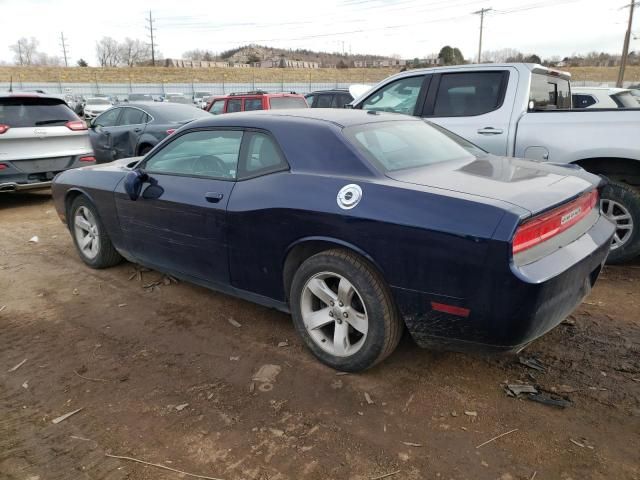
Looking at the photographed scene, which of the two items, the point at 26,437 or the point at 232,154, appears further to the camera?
the point at 232,154

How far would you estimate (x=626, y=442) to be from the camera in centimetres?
241

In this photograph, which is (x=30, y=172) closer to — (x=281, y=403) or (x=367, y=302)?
(x=281, y=403)

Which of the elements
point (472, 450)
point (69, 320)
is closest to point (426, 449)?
point (472, 450)

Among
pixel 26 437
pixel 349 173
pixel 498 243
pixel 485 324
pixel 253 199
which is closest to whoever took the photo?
pixel 498 243

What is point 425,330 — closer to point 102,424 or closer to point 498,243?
point 498,243

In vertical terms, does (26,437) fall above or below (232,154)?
below

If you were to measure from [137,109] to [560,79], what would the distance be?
7.33 metres

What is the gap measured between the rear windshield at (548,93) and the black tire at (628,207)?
45.4 inches

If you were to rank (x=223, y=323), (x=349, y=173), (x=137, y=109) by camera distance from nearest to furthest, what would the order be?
(x=349, y=173) → (x=223, y=323) → (x=137, y=109)

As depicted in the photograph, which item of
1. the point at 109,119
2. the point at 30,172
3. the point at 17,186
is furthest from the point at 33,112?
the point at 109,119

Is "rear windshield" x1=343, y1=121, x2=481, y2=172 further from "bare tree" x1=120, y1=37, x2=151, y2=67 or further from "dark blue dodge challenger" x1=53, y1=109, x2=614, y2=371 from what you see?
"bare tree" x1=120, y1=37, x2=151, y2=67

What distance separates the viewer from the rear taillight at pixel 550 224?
7.79 feet

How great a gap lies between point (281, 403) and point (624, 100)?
1048cm

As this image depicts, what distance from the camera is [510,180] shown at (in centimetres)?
289
